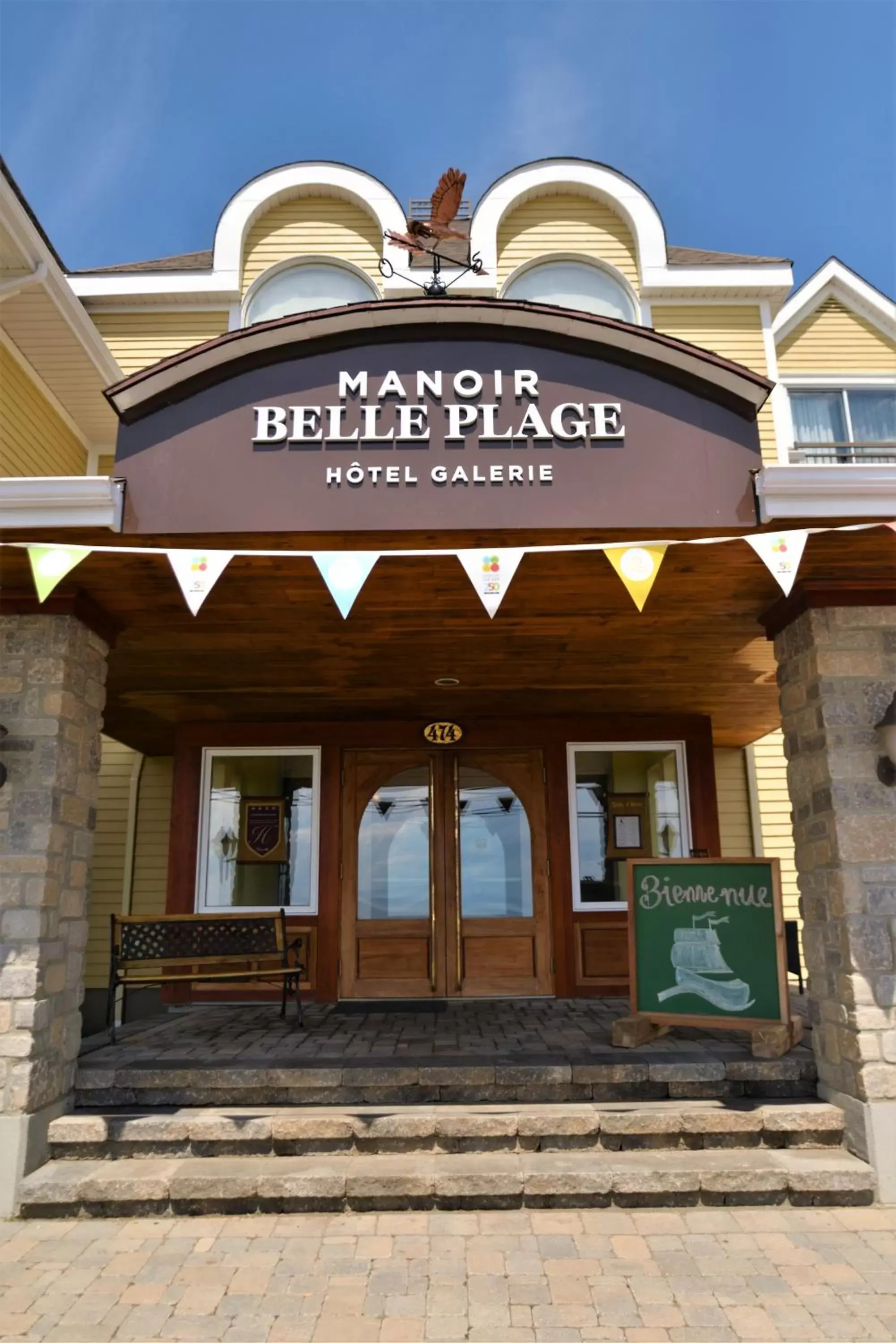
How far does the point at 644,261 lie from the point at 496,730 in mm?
5719

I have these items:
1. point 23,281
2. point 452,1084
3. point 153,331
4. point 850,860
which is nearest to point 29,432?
point 23,281

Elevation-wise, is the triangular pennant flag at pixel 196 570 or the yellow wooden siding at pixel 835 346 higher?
the yellow wooden siding at pixel 835 346

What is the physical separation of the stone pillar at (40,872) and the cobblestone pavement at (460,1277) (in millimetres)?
575

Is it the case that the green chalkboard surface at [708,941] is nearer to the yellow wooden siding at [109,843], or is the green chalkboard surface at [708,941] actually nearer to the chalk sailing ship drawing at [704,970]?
the chalk sailing ship drawing at [704,970]

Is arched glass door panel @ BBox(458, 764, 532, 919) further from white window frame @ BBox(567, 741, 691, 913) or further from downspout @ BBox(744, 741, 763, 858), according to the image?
downspout @ BBox(744, 741, 763, 858)

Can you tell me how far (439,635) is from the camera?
5793 millimetres

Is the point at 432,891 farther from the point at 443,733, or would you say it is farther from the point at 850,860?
the point at 850,860

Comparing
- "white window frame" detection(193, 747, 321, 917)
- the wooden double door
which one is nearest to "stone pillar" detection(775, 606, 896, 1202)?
the wooden double door

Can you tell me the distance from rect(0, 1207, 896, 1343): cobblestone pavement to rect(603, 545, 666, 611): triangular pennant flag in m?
2.85

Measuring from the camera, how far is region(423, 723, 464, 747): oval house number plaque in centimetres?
A: 828

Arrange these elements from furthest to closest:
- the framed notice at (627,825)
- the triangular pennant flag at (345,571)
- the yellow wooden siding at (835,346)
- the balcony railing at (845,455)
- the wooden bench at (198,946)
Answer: the yellow wooden siding at (835,346), the balcony railing at (845,455), the framed notice at (627,825), the wooden bench at (198,946), the triangular pennant flag at (345,571)

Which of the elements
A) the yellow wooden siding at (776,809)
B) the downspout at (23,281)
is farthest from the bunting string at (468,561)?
the yellow wooden siding at (776,809)

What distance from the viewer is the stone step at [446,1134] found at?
15.5 feet

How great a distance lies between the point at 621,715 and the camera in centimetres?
852
